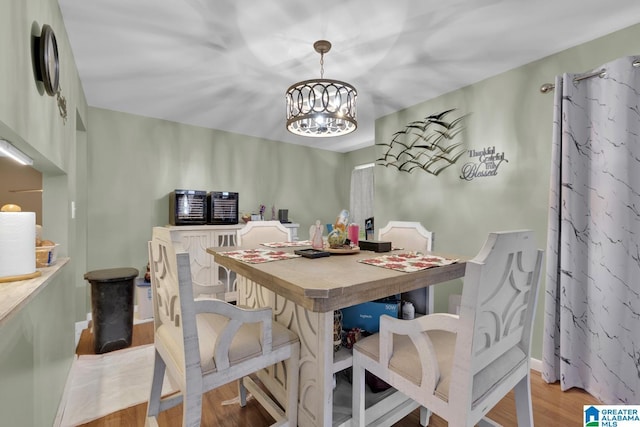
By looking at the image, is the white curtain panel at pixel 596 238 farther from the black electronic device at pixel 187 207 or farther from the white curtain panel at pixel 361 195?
the black electronic device at pixel 187 207

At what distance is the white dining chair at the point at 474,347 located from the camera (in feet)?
3.00

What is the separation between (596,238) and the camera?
1.89m

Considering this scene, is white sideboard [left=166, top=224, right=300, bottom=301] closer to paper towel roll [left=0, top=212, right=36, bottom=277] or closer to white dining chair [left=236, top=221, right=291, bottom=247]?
white dining chair [left=236, top=221, right=291, bottom=247]

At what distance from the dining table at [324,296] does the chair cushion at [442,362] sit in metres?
0.21

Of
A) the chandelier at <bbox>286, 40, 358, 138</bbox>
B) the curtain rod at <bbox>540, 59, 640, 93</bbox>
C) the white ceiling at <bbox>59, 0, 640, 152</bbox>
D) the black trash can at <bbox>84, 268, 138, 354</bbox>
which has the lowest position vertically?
the black trash can at <bbox>84, 268, 138, 354</bbox>

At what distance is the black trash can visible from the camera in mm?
2396

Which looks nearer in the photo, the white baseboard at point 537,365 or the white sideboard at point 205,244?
the white baseboard at point 537,365

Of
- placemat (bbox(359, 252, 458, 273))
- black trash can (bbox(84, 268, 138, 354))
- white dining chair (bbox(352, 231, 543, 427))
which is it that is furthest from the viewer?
black trash can (bbox(84, 268, 138, 354))

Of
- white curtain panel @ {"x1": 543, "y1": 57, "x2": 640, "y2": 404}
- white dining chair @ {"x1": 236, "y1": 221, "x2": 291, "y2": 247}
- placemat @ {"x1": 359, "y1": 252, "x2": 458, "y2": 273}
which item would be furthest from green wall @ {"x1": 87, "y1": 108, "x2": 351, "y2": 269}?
white curtain panel @ {"x1": 543, "y1": 57, "x2": 640, "y2": 404}

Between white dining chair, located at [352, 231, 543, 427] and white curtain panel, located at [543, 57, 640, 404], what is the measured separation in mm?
1072

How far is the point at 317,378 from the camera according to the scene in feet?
3.87

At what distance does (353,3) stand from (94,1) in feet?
4.78

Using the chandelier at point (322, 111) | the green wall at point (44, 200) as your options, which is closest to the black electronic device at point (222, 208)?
the green wall at point (44, 200)

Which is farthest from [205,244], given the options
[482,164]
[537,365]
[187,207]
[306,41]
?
[537,365]
